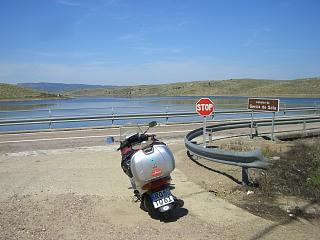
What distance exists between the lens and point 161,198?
6469 millimetres

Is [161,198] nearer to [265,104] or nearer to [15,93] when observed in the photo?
[265,104]

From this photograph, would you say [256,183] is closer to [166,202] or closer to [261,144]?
[166,202]

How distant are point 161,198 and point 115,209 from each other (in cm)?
104

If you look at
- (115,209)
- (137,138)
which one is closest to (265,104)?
(137,138)

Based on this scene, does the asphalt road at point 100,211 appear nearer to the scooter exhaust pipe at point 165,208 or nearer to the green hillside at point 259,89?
the scooter exhaust pipe at point 165,208

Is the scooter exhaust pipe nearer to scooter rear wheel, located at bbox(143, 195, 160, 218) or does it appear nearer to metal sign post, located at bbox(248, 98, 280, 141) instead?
scooter rear wheel, located at bbox(143, 195, 160, 218)

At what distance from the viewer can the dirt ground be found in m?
6.01

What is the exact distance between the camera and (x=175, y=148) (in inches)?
569

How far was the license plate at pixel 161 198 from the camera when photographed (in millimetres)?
6399

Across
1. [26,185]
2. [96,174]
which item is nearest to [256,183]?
[96,174]

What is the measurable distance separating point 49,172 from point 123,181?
2.14m

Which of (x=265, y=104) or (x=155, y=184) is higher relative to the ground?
(x=265, y=104)

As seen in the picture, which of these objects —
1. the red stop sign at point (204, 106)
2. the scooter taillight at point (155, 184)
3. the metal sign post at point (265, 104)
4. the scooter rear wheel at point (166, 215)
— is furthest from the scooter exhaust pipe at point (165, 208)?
the metal sign post at point (265, 104)

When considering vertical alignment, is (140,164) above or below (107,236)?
above
